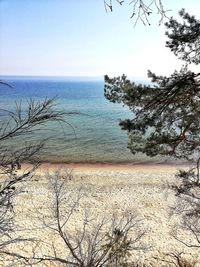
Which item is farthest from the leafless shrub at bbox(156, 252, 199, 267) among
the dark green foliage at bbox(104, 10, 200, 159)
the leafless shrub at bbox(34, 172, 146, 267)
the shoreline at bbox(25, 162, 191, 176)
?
the shoreline at bbox(25, 162, 191, 176)

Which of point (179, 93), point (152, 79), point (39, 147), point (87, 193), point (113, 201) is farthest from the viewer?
point (87, 193)

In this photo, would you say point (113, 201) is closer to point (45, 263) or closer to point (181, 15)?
point (45, 263)

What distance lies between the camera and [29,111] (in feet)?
10.9

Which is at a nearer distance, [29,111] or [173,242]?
[29,111]

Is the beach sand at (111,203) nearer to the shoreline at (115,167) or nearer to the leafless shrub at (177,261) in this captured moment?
the shoreline at (115,167)

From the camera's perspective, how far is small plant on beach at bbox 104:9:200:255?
7.30m

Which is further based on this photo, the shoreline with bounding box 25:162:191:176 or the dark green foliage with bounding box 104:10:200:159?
the shoreline with bounding box 25:162:191:176

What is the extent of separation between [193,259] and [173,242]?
175cm

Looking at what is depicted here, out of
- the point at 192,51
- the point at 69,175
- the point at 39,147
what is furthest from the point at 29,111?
the point at 69,175

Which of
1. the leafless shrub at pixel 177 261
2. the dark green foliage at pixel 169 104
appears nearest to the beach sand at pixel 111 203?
the leafless shrub at pixel 177 261

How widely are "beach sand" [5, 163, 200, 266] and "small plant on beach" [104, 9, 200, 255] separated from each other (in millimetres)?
4607

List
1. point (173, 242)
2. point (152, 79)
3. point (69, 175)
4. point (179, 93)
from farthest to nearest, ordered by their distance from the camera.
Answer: point (69, 175), point (173, 242), point (152, 79), point (179, 93)

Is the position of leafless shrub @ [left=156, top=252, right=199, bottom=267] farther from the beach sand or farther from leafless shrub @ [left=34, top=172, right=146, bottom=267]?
leafless shrub @ [left=34, top=172, right=146, bottom=267]

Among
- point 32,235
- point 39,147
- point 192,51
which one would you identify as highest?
point 192,51
